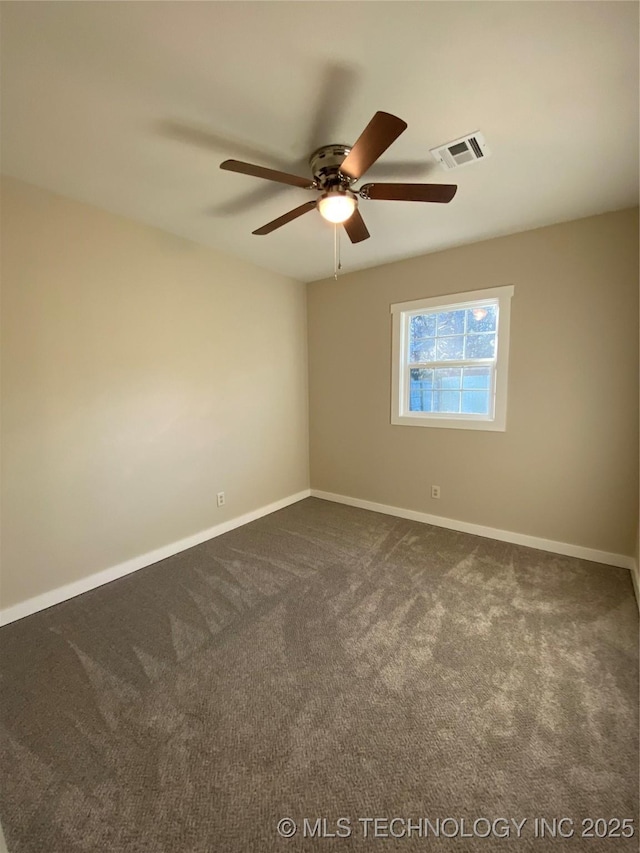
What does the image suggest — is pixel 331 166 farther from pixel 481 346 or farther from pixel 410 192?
pixel 481 346

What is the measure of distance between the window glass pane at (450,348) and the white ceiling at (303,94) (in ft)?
3.78

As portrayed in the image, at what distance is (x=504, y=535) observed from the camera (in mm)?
3107

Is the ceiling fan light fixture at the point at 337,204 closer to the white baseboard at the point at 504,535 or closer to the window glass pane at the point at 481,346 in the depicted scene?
the window glass pane at the point at 481,346

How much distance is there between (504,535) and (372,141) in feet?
9.98

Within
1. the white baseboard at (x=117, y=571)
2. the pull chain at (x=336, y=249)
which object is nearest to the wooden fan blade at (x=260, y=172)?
the pull chain at (x=336, y=249)

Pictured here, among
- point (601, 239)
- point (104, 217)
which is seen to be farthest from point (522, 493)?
point (104, 217)

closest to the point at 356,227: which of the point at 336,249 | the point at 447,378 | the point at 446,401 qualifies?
the point at 336,249

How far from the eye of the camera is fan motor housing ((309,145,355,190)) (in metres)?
1.74

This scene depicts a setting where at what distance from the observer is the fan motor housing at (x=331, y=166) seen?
5.70 ft

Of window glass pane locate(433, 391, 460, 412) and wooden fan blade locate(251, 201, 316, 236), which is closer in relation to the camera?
wooden fan blade locate(251, 201, 316, 236)

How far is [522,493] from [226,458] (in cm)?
266

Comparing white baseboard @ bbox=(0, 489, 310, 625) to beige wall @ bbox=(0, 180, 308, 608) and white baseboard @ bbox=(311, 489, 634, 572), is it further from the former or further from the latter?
white baseboard @ bbox=(311, 489, 634, 572)

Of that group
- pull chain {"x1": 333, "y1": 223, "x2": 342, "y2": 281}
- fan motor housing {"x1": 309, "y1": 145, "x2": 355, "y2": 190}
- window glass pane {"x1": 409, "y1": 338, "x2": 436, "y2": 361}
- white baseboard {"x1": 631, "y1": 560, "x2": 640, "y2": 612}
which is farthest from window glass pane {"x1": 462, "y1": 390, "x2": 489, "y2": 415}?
fan motor housing {"x1": 309, "y1": 145, "x2": 355, "y2": 190}

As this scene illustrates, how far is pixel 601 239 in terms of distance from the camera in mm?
2531
